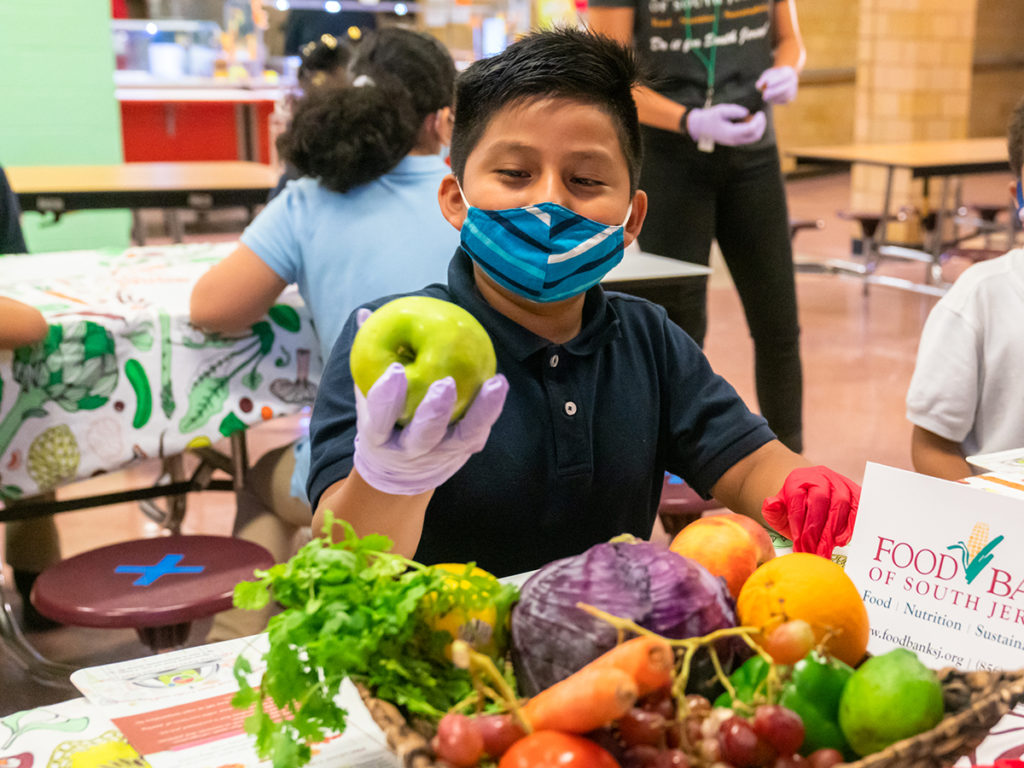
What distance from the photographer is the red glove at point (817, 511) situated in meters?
1.13

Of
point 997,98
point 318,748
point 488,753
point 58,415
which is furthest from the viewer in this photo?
point 997,98

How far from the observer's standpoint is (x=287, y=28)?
9.00 m

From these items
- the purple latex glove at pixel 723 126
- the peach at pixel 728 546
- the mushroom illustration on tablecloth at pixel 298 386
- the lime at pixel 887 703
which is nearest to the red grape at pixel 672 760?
the lime at pixel 887 703

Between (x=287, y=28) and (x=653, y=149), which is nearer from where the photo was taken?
(x=653, y=149)

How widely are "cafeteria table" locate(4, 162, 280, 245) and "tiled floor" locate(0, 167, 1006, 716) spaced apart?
0.94 meters

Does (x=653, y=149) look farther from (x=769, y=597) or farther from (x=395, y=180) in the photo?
(x=769, y=597)

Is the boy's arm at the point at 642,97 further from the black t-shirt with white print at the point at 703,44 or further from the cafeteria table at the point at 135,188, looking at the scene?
the cafeteria table at the point at 135,188

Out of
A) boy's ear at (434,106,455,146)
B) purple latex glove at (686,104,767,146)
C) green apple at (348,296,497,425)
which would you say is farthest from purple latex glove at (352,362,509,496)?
purple latex glove at (686,104,767,146)

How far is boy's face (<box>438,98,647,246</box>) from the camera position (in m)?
1.23

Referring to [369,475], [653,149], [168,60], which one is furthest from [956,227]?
[369,475]

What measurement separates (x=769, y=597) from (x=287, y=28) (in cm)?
901

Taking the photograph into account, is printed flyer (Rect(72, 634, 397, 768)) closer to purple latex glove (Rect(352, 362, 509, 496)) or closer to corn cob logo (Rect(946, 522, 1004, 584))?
purple latex glove (Rect(352, 362, 509, 496))

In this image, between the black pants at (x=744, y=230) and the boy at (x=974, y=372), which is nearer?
the boy at (x=974, y=372)

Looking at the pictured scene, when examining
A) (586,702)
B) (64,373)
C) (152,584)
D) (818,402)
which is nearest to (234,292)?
(64,373)
